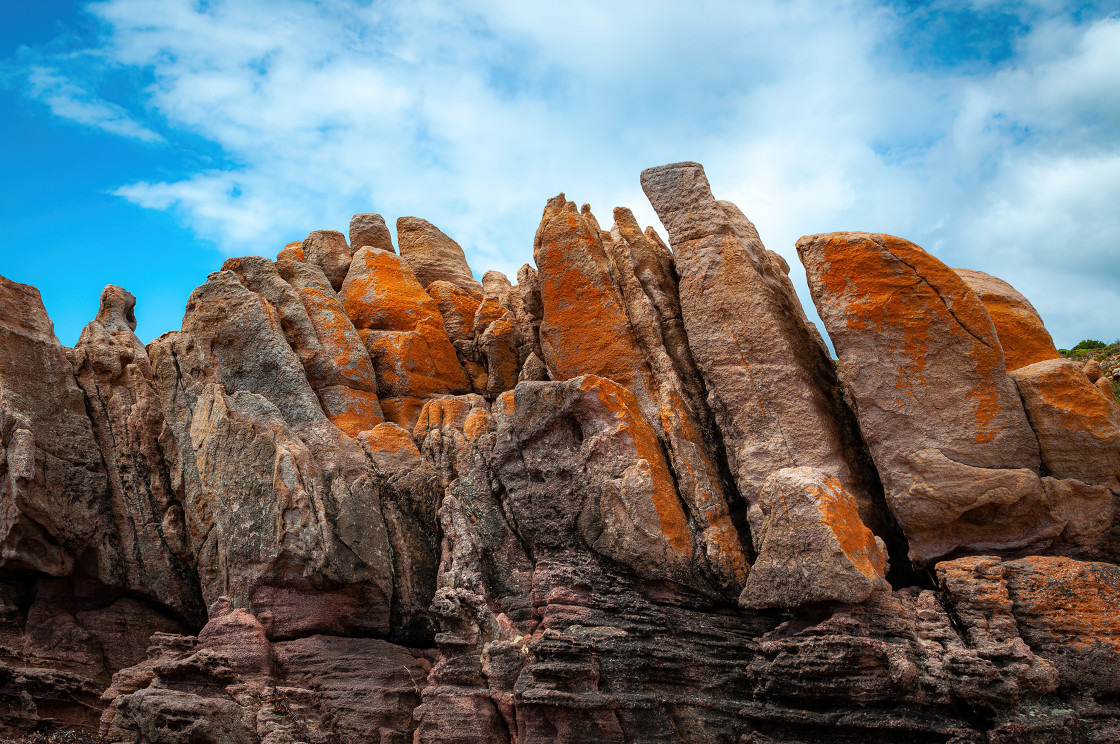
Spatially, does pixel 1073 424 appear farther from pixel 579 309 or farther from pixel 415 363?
pixel 415 363

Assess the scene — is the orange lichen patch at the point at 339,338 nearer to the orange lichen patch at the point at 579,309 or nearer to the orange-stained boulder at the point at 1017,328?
the orange lichen patch at the point at 579,309

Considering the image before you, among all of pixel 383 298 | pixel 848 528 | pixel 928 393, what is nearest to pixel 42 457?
pixel 383 298

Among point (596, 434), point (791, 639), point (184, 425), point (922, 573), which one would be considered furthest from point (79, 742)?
point (922, 573)

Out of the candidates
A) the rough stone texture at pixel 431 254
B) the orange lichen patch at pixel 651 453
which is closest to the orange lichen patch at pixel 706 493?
the orange lichen patch at pixel 651 453

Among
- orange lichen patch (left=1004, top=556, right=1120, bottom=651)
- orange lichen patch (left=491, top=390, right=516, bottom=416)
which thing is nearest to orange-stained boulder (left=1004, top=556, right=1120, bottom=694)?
orange lichen patch (left=1004, top=556, right=1120, bottom=651)

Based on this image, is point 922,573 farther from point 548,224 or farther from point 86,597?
point 86,597

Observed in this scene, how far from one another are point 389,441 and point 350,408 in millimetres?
1794

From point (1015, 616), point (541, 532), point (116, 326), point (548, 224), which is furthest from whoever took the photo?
point (116, 326)

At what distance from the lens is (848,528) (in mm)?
14070

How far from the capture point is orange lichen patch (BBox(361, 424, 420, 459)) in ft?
67.5

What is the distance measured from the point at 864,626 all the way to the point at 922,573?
3.03 meters

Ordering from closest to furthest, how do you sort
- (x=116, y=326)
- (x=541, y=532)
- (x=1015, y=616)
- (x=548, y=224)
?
1. (x=1015, y=616)
2. (x=541, y=532)
3. (x=548, y=224)
4. (x=116, y=326)

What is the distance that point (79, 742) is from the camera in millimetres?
17406

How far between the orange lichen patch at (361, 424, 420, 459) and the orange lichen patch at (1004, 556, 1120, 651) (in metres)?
13.2
